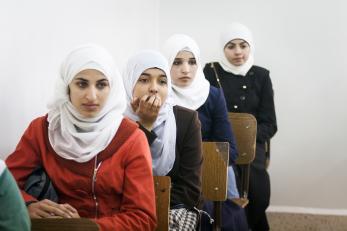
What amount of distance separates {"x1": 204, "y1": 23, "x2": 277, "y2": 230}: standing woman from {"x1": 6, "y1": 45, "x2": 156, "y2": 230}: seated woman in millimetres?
1744

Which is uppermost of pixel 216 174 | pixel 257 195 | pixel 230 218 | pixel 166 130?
pixel 166 130

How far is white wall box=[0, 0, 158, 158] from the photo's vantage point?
1865mm

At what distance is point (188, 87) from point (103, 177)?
1.14 meters

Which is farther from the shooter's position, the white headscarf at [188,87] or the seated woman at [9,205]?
the white headscarf at [188,87]

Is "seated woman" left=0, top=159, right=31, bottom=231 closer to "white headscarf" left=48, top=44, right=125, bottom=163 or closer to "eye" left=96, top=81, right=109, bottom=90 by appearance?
"white headscarf" left=48, top=44, right=125, bottom=163

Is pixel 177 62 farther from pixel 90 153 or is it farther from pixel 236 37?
pixel 90 153

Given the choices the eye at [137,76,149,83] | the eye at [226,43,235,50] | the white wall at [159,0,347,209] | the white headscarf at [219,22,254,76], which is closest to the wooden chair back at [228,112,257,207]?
the white headscarf at [219,22,254,76]

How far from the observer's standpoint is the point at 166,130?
2.11 meters

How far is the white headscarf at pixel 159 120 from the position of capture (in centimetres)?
207

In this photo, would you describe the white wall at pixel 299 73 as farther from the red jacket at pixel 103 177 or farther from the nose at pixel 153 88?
the red jacket at pixel 103 177

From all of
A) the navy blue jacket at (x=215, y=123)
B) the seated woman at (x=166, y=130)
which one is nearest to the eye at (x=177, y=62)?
the navy blue jacket at (x=215, y=123)

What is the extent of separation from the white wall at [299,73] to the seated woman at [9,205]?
116 inches

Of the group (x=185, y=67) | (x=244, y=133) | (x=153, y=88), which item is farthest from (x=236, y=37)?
(x=153, y=88)

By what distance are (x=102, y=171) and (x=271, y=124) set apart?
199cm
